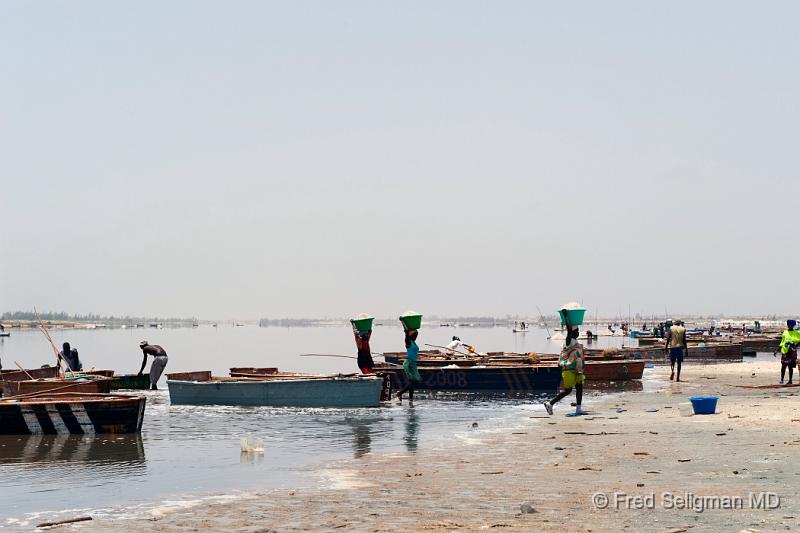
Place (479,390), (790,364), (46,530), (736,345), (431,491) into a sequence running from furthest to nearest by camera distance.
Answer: (736,345)
(479,390)
(790,364)
(431,491)
(46,530)

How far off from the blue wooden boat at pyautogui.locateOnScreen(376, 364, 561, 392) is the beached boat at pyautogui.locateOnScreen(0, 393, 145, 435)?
12.2m

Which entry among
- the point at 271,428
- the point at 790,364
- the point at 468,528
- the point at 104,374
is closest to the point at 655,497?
the point at 468,528

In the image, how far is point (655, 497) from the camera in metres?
11.1

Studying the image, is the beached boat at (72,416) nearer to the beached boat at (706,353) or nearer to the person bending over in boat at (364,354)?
the person bending over in boat at (364,354)

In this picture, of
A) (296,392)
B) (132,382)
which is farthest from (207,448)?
(132,382)

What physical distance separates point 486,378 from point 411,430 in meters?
11.3

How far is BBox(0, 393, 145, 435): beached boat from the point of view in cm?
1986

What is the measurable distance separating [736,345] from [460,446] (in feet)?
126

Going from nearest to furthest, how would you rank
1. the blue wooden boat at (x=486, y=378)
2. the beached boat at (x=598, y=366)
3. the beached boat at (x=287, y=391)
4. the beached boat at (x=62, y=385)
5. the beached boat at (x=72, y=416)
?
the beached boat at (x=72, y=416) → the beached boat at (x=62, y=385) → the beached boat at (x=287, y=391) → the blue wooden boat at (x=486, y=378) → the beached boat at (x=598, y=366)

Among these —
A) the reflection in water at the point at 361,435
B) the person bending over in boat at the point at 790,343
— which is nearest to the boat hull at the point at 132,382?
the reflection in water at the point at 361,435

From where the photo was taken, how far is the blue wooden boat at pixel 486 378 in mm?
→ 31020

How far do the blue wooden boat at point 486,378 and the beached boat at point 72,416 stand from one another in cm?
1219

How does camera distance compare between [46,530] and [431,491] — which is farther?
[431,491]

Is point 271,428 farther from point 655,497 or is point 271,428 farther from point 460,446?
point 655,497
